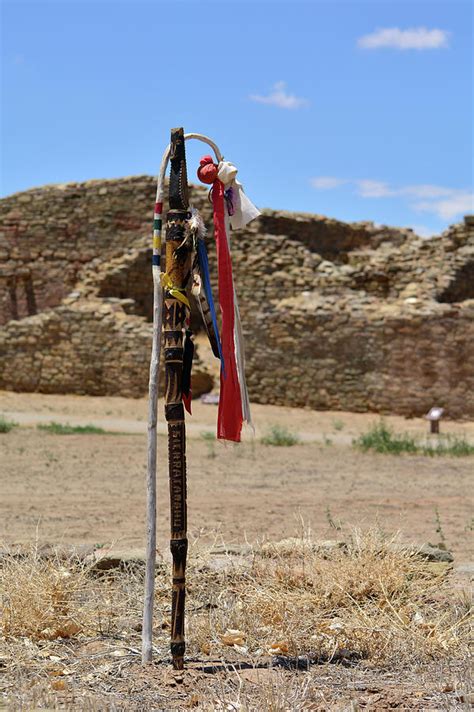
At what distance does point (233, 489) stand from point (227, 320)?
6204mm

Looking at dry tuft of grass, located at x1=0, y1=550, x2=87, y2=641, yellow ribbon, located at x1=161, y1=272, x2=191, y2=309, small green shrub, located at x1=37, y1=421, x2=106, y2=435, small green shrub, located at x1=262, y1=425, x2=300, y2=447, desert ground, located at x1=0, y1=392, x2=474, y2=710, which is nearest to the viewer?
desert ground, located at x1=0, y1=392, x2=474, y2=710

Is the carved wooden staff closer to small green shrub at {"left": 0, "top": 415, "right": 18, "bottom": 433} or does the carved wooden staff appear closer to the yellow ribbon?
the yellow ribbon

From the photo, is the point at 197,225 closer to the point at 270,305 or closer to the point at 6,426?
the point at 6,426

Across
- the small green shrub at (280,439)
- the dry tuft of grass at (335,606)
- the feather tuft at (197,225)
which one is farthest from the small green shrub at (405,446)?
the feather tuft at (197,225)

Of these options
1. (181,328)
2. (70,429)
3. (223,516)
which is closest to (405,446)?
(70,429)

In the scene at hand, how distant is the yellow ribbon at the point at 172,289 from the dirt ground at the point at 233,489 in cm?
183

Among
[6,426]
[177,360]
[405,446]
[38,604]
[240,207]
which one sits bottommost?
[38,604]

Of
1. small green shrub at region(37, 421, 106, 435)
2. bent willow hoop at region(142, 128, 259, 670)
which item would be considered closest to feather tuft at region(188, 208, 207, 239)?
bent willow hoop at region(142, 128, 259, 670)

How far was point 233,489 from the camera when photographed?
10633 mm

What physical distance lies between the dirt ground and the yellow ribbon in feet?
6.01

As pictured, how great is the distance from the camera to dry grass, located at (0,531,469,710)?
4156 mm

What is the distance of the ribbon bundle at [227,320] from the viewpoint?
Answer: 4672mm

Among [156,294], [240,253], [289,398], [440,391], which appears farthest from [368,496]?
[240,253]

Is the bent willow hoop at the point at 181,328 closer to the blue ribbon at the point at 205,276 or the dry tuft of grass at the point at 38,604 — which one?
the blue ribbon at the point at 205,276
